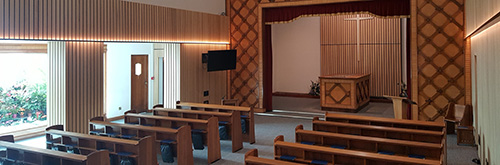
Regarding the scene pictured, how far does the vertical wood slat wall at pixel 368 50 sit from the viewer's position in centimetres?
1271

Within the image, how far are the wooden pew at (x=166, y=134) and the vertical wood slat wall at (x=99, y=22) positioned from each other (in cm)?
175

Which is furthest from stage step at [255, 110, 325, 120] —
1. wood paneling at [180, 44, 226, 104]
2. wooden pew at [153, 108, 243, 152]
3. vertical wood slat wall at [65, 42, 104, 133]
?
vertical wood slat wall at [65, 42, 104, 133]

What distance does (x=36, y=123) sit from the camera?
8102 millimetres

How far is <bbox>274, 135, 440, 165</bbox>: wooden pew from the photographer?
12.9 feet

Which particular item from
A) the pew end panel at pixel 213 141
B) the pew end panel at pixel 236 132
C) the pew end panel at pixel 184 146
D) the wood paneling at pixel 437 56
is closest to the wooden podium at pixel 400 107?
the wood paneling at pixel 437 56

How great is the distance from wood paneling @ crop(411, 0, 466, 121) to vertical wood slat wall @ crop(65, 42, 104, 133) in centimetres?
641

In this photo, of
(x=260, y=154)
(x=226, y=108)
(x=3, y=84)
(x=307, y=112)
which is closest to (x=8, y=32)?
(x=3, y=84)

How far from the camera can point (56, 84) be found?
693 centimetres

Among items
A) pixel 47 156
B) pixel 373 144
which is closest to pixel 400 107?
pixel 373 144

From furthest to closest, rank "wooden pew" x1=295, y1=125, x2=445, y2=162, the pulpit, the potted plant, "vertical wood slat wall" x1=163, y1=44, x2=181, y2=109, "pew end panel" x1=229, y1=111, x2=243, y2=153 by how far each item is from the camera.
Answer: the potted plant → the pulpit → "vertical wood slat wall" x1=163, y1=44, x2=181, y2=109 → "pew end panel" x1=229, y1=111, x2=243, y2=153 → "wooden pew" x1=295, y1=125, x2=445, y2=162

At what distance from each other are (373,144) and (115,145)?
10.2 feet

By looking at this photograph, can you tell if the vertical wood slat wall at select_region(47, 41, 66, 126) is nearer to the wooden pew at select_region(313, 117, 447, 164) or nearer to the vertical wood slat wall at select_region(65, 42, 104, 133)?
the vertical wood slat wall at select_region(65, 42, 104, 133)

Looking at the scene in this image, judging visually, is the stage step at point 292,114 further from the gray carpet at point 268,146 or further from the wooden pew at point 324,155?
the wooden pew at point 324,155

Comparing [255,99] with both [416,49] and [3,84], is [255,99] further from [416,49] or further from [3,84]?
[3,84]
